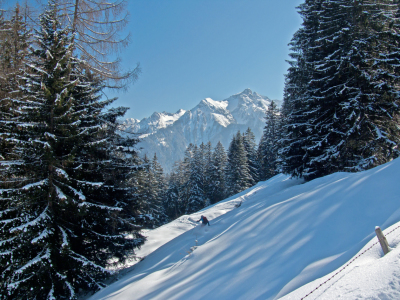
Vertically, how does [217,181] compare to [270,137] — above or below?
below

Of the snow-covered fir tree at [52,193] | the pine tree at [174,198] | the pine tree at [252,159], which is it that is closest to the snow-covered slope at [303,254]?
the snow-covered fir tree at [52,193]

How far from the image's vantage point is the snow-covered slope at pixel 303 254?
290 cm

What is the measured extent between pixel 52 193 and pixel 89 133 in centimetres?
274

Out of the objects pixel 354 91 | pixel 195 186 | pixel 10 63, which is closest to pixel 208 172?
pixel 195 186

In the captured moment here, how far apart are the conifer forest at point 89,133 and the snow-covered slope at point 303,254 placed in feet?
8.01

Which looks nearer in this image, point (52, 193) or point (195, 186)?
point (52, 193)

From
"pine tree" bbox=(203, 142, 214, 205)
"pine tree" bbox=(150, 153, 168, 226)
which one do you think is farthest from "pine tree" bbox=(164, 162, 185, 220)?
"pine tree" bbox=(203, 142, 214, 205)

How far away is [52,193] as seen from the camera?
7516mm

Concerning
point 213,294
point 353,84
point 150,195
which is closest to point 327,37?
point 353,84

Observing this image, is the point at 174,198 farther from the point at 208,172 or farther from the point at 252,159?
the point at 252,159

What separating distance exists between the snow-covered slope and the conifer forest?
8.01 ft

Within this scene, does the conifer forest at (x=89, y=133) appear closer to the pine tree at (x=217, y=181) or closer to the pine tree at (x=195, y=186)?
the pine tree at (x=195, y=186)

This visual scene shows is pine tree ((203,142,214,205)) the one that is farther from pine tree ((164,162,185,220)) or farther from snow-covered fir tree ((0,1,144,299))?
snow-covered fir tree ((0,1,144,299))

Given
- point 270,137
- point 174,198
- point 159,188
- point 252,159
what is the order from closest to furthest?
point 270,137
point 159,188
point 174,198
point 252,159
